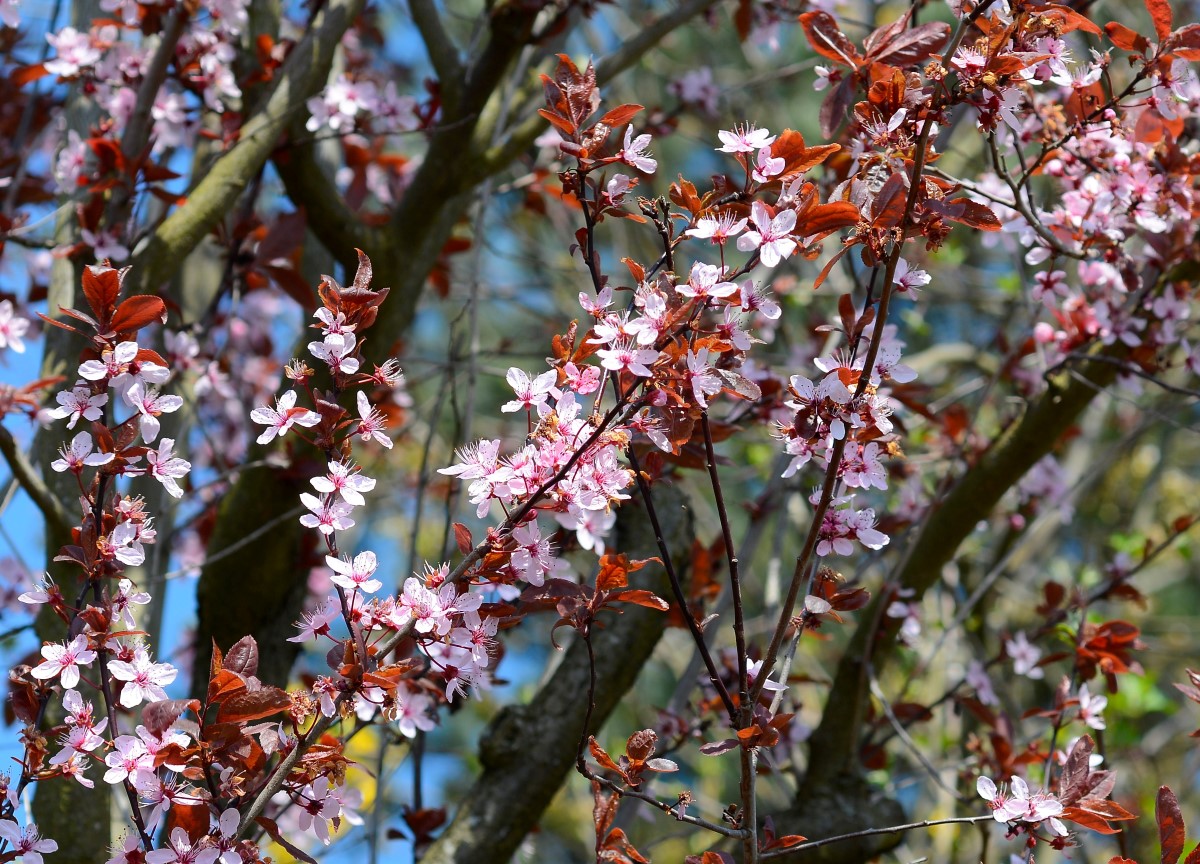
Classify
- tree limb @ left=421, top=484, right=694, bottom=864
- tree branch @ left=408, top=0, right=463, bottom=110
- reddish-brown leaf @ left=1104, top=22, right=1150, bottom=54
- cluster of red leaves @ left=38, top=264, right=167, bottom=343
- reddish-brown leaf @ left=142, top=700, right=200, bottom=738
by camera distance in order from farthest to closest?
1. tree branch @ left=408, top=0, right=463, bottom=110
2. tree limb @ left=421, top=484, right=694, bottom=864
3. reddish-brown leaf @ left=1104, top=22, right=1150, bottom=54
4. cluster of red leaves @ left=38, top=264, right=167, bottom=343
5. reddish-brown leaf @ left=142, top=700, right=200, bottom=738

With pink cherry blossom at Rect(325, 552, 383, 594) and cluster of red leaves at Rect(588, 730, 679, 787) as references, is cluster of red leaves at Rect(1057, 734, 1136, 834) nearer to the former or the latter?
cluster of red leaves at Rect(588, 730, 679, 787)

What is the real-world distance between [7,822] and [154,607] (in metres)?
0.99

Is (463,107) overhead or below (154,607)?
overhead

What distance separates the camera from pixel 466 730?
7086mm

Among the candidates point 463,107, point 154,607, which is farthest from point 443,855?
point 463,107

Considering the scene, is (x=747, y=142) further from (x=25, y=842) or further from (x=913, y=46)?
(x=25, y=842)

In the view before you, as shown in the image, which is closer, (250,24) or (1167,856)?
(1167,856)

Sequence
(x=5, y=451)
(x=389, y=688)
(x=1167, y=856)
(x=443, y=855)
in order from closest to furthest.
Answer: (x=389, y=688) → (x=1167, y=856) → (x=5, y=451) → (x=443, y=855)

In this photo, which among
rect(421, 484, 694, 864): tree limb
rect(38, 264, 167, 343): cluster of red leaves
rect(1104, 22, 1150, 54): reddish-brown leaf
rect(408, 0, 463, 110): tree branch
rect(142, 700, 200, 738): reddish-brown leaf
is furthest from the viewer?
rect(408, 0, 463, 110): tree branch

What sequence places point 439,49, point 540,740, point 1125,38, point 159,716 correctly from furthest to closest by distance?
point 439,49 → point 540,740 → point 1125,38 → point 159,716

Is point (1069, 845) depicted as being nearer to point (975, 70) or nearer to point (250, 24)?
point (975, 70)

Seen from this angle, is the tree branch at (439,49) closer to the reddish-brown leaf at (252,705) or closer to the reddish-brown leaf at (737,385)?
the reddish-brown leaf at (737,385)

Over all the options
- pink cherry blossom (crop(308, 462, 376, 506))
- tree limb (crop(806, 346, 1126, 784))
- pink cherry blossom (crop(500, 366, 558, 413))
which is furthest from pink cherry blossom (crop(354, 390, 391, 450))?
tree limb (crop(806, 346, 1126, 784))

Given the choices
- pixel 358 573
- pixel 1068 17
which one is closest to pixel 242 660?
pixel 358 573
